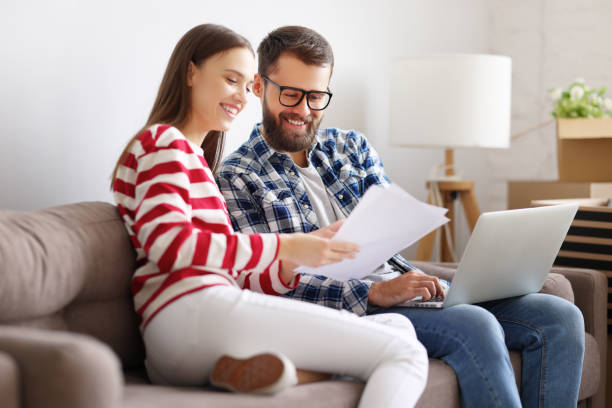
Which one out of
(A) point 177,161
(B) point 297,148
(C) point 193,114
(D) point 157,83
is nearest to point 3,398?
(A) point 177,161

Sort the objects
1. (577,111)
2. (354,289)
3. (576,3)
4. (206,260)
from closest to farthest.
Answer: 1. (206,260)
2. (354,289)
3. (577,111)
4. (576,3)

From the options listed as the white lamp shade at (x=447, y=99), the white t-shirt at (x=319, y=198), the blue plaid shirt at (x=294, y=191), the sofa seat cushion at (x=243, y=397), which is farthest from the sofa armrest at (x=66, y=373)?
the white lamp shade at (x=447, y=99)

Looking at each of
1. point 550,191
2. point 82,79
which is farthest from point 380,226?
point 550,191

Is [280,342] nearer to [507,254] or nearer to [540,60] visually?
[507,254]

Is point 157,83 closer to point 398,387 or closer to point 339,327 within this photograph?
point 339,327

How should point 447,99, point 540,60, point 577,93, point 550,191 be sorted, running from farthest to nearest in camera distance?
1. point 540,60
2. point 550,191
3. point 577,93
4. point 447,99

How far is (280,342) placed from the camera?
1250mm

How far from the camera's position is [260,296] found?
1.27 meters

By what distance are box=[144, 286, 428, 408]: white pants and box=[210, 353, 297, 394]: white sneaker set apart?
0.05m

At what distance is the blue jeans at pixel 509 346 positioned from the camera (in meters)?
1.50

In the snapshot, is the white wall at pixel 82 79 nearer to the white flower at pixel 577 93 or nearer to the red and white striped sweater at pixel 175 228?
the red and white striped sweater at pixel 175 228

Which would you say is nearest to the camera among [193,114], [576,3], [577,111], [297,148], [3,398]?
[3,398]

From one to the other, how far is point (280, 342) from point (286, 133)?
0.75m

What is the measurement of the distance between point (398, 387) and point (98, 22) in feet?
3.85
